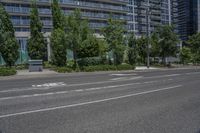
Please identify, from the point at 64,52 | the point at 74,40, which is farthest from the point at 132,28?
the point at 74,40

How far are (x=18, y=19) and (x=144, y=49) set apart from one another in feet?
96.4

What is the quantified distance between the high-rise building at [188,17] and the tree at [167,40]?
91.3 meters

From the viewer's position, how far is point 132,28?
11056 cm

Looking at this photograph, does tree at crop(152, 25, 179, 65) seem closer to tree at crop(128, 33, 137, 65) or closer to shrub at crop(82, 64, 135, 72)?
tree at crop(128, 33, 137, 65)

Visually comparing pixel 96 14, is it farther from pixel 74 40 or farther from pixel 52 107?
pixel 52 107

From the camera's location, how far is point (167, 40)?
2023 inches

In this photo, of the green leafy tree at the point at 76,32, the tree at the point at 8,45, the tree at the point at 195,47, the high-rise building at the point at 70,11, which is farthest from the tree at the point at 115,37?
the tree at the point at 195,47

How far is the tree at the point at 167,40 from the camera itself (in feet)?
168

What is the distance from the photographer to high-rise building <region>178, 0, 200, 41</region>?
138m

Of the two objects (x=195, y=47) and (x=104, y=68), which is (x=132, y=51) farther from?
(x=195, y=47)

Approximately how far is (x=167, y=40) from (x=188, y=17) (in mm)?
98478

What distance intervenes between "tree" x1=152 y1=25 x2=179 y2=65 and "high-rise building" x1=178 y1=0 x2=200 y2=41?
300 feet

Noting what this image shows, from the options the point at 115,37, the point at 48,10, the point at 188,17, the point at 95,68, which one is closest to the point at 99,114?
the point at 95,68

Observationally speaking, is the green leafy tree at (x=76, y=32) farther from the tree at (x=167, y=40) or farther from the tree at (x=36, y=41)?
the tree at (x=167, y=40)
